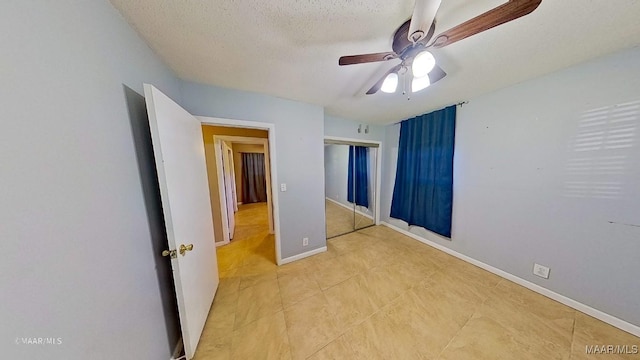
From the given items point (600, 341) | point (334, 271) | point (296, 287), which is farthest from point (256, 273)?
point (600, 341)

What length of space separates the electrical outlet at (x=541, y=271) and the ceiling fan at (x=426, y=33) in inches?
86.2

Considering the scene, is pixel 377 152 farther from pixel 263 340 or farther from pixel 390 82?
pixel 263 340

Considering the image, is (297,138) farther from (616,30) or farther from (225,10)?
(616,30)

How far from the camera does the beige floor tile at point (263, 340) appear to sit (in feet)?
3.99

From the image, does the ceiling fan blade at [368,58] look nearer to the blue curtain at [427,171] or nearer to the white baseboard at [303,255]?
the blue curtain at [427,171]

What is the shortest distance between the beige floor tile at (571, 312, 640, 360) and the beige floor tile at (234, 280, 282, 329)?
2.25m

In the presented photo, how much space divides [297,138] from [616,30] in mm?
2508

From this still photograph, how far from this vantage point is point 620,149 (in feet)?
4.40

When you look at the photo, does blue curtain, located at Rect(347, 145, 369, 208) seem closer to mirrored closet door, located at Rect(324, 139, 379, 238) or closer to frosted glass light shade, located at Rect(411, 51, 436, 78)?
mirrored closet door, located at Rect(324, 139, 379, 238)

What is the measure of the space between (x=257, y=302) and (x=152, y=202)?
1287 mm

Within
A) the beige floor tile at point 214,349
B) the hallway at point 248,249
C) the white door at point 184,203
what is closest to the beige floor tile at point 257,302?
the beige floor tile at point 214,349

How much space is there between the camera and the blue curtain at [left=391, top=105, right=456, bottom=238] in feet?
7.98

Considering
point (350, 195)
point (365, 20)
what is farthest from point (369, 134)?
point (365, 20)

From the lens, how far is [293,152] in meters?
2.21
